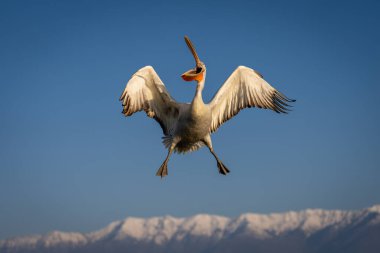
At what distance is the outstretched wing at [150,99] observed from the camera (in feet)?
54.3

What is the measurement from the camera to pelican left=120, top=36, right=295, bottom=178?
618 inches

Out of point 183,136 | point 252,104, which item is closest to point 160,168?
point 183,136

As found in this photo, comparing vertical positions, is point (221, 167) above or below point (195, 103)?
below

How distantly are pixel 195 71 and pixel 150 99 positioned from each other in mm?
1872

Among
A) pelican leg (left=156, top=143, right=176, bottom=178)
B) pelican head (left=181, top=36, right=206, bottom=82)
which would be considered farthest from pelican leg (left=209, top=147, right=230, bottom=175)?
pelican head (left=181, top=36, right=206, bottom=82)

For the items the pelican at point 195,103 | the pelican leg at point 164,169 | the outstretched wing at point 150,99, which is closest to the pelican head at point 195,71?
the pelican at point 195,103

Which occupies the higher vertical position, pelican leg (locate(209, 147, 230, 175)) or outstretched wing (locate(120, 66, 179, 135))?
outstretched wing (locate(120, 66, 179, 135))

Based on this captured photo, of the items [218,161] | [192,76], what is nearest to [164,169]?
[218,161]

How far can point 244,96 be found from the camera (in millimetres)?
18203

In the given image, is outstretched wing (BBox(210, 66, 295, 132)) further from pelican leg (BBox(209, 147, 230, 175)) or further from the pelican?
pelican leg (BBox(209, 147, 230, 175))

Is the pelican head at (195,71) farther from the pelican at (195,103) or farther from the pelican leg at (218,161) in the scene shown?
the pelican leg at (218,161)

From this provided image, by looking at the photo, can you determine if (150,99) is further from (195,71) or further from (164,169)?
(164,169)

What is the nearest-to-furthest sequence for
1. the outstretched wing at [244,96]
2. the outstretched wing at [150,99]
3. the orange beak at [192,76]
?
the orange beak at [192,76] < the outstretched wing at [150,99] < the outstretched wing at [244,96]

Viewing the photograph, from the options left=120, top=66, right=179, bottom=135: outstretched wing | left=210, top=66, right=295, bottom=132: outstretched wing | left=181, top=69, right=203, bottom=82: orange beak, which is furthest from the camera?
left=210, top=66, right=295, bottom=132: outstretched wing
